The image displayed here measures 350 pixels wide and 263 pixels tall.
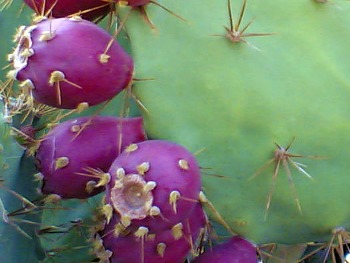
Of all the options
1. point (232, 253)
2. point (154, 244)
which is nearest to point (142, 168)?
point (154, 244)

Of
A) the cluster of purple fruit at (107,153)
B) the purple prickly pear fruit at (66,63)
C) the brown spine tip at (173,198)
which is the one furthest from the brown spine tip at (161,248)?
the purple prickly pear fruit at (66,63)

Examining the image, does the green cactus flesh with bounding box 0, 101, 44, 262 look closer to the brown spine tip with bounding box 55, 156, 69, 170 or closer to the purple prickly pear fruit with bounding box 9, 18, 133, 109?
the brown spine tip with bounding box 55, 156, 69, 170

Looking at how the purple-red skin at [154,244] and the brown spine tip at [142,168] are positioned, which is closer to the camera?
the brown spine tip at [142,168]

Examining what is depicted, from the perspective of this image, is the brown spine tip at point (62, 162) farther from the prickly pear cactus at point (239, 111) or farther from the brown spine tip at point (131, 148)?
the brown spine tip at point (131, 148)

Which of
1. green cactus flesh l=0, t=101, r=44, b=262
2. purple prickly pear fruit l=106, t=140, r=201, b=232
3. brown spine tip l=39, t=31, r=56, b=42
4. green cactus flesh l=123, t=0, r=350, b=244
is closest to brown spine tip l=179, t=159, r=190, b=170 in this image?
purple prickly pear fruit l=106, t=140, r=201, b=232

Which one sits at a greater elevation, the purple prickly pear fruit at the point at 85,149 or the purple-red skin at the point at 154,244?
the purple prickly pear fruit at the point at 85,149

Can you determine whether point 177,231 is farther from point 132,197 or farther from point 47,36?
point 47,36
